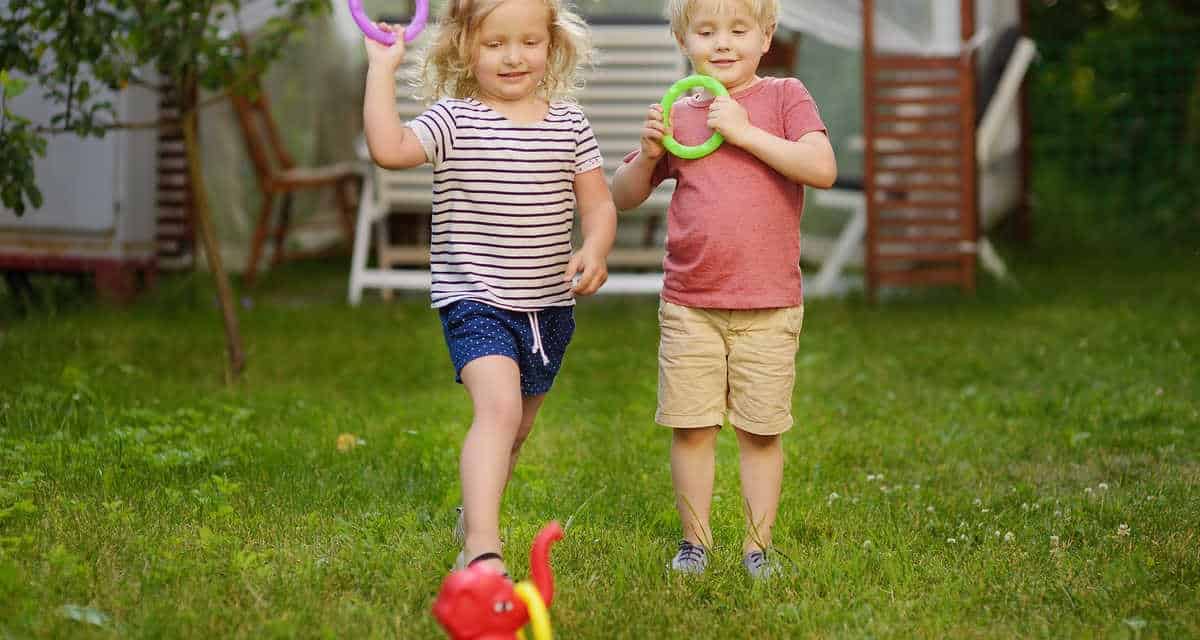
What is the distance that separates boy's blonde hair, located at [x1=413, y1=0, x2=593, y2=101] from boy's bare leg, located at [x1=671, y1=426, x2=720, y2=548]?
Answer: 0.71 m

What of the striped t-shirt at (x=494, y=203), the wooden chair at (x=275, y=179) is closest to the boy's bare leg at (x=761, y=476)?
the striped t-shirt at (x=494, y=203)

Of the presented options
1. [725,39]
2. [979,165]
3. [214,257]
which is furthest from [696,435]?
[979,165]

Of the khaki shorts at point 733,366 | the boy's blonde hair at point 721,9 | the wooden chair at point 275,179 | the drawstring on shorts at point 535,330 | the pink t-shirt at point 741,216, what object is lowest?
the wooden chair at point 275,179

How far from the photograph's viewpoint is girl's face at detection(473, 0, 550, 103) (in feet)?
8.50

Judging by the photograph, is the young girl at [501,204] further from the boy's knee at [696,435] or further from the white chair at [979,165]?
the white chair at [979,165]

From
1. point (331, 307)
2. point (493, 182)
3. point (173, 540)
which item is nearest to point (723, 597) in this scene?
point (493, 182)

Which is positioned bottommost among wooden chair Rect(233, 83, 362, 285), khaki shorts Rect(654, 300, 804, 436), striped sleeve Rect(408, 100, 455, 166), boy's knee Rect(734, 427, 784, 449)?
wooden chair Rect(233, 83, 362, 285)

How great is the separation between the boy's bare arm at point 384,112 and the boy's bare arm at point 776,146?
22.8 inches

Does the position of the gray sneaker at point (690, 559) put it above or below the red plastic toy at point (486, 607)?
below

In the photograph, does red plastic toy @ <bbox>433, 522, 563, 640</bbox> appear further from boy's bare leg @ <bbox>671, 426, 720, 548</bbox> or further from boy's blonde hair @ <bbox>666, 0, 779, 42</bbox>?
boy's blonde hair @ <bbox>666, 0, 779, 42</bbox>

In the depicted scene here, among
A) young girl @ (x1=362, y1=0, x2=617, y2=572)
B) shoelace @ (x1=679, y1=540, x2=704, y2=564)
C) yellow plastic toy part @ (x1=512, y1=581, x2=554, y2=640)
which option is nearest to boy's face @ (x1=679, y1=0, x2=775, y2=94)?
young girl @ (x1=362, y1=0, x2=617, y2=572)

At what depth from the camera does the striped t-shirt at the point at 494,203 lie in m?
2.58

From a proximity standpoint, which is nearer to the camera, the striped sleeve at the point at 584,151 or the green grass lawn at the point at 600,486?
the green grass lawn at the point at 600,486

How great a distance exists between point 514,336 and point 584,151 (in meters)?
0.37
